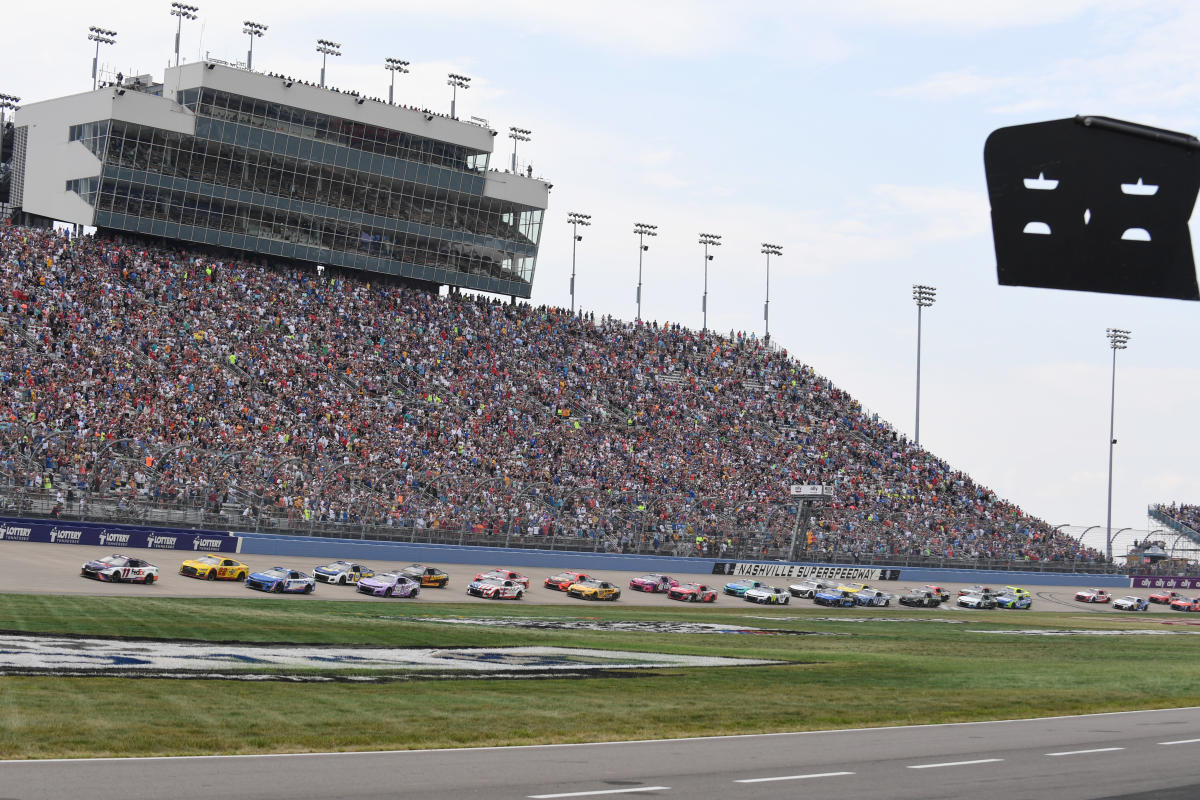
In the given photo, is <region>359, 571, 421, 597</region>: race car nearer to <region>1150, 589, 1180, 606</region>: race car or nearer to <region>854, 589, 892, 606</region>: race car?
<region>854, 589, 892, 606</region>: race car

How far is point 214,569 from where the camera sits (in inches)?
1799

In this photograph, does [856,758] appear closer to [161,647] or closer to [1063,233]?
[1063,233]

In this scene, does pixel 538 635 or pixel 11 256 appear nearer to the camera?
pixel 538 635

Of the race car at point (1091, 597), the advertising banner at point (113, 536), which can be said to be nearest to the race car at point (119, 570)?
the advertising banner at point (113, 536)

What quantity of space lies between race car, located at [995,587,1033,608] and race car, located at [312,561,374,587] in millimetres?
33884

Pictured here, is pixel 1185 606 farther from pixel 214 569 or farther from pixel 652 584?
pixel 214 569

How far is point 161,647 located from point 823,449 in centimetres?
5760

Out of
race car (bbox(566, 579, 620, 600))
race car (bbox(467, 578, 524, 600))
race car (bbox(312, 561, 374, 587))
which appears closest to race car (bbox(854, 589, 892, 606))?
race car (bbox(566, 579, 620, 600))

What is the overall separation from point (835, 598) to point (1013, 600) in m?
12.4

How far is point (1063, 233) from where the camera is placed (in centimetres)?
496

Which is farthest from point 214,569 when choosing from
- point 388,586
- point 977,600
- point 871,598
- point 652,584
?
point 977,600

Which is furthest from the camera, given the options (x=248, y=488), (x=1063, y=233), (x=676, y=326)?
(x=676, y=326)

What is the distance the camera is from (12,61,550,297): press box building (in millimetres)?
71500

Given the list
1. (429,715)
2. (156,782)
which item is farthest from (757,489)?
(156,782)
